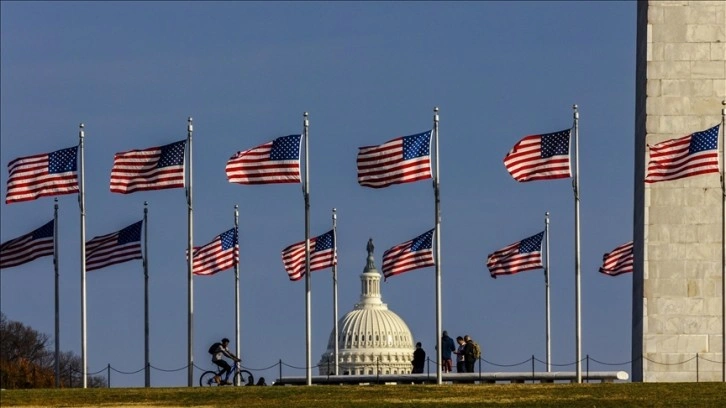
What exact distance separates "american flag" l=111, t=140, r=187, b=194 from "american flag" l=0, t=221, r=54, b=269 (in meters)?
5.05

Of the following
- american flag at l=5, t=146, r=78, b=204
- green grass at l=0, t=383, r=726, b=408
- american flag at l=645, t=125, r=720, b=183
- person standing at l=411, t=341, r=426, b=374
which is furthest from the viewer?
person standing at l=411, t=341, r=426, b=374

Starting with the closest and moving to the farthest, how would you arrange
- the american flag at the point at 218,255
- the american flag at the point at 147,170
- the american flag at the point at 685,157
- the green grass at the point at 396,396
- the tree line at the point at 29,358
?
the green grass at the point at 396,396
the american flag at the point at 685,157
the american flag at the point at 147,170
the american flag at the point at 218,255
the tree line at the point at 29,358

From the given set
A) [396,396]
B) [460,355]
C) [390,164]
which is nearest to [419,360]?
[460,355]

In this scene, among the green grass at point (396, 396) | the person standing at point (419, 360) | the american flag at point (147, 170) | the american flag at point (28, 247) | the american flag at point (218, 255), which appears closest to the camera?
the green grass at point (396, 396)

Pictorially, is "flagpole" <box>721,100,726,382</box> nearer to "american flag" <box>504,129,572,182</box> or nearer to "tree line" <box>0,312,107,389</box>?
"american flag" <box>504,129,572,182</box>

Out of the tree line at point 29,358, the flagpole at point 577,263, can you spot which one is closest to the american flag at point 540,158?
the flagpole at point 577,263

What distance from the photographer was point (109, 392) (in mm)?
68500

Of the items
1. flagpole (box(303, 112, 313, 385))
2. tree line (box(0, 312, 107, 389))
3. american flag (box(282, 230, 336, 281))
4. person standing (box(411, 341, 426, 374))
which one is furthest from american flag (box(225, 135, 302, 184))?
tree line (box(0, 312, 107, 389))

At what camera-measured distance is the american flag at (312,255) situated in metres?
89.8

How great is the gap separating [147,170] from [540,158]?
1217cm

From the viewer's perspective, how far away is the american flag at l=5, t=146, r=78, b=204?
3066 inches

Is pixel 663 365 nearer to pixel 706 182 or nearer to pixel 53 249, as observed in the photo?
pixel 706 182

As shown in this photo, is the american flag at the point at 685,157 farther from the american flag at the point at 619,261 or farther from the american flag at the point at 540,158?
the american flag at the point at 619,261

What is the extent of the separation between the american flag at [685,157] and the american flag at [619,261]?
1133 centimetres
